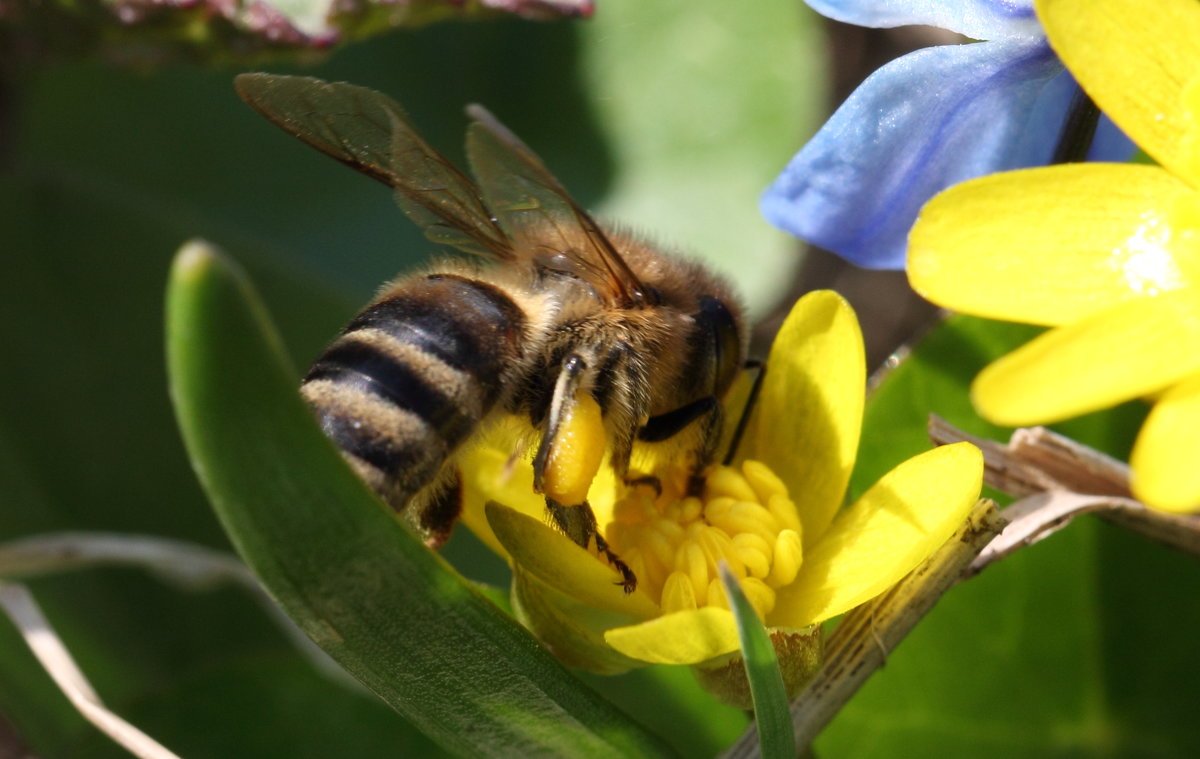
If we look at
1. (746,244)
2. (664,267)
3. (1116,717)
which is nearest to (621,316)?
(664,267)

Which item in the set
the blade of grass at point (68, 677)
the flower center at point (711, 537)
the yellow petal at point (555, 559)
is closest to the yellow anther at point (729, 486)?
the flower center at point (711, 537)

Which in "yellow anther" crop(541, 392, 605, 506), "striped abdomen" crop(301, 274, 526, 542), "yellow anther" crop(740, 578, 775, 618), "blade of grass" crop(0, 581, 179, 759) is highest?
"striped abdomen" crop(301, 274, 526, 542)

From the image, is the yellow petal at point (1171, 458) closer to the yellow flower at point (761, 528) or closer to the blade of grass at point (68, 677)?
the yellow flower at point (761, 528)

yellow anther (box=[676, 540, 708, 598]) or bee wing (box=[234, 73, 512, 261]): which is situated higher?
bee wing (box=[234, 73, 512, 261])

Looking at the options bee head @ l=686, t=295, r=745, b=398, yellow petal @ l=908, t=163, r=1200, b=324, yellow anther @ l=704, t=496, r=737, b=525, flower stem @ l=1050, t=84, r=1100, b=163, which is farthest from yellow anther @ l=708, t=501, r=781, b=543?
flower stem @ l=1050, t=84, r=1100, b=163

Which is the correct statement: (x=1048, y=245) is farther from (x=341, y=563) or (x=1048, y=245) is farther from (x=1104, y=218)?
(x=341, y=563)

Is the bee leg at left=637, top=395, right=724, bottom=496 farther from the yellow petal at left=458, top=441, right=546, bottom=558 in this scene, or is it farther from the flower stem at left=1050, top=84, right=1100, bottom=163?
the flower stem at left=1050, top=84, right=1100, bottom=163

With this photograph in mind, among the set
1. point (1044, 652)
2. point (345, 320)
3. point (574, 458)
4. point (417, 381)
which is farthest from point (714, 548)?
point (345, 320)
